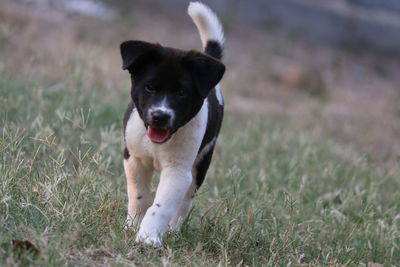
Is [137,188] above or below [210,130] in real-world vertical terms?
below

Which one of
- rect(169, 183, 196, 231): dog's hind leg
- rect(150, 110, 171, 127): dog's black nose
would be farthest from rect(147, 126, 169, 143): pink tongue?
rect(169, 183, 196, 231): dog's hind leg

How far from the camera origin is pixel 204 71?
4.42 meters

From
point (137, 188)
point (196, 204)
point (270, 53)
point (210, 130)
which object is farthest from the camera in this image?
point (270, 53)

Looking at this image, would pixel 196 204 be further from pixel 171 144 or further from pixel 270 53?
pixel 270 53

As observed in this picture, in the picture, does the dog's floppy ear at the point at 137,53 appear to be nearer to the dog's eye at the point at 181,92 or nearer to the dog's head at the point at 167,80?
the dog's head at the point at 167,80

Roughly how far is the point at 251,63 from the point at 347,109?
7.14 feet

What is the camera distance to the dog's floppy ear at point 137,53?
436 centimetres

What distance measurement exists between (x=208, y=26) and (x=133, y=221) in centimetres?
152

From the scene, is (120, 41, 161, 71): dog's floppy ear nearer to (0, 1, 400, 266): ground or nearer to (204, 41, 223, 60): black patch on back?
(0, 1, 400, 266): ground

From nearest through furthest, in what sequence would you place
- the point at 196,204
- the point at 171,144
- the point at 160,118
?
the point at 160,118, the point at 171,144, the point at 196,204

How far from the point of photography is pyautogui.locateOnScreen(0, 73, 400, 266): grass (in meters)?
4.17

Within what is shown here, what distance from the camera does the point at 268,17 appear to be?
1562cm

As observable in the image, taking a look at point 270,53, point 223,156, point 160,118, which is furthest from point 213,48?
point 270,53

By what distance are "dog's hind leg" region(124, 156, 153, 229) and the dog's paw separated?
350mm
